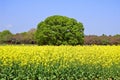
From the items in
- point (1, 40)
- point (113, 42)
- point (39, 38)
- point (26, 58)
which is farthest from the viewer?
point (1, 40)

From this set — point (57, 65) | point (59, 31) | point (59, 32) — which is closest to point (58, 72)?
point (57, 65)

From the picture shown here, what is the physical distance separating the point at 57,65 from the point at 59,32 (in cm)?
1232

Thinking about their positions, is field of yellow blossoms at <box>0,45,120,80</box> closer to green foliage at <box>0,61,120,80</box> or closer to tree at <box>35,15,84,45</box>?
green foliage at <box>0,61,120,80</box>

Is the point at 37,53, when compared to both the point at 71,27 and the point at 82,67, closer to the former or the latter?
the point at 82,67

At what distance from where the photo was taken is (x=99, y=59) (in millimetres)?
14453

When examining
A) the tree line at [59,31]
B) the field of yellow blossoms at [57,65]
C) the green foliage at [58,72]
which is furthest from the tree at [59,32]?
the green foliage at [58,72]

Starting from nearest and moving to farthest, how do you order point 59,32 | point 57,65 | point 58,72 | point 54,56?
point 58,72 → point 57,65 → point 54,56 → point 59,32

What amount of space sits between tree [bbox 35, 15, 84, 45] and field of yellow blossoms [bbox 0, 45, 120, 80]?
8.90 metres

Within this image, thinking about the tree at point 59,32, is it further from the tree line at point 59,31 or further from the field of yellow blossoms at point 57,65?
the field of yellow blossoms at point 57,65

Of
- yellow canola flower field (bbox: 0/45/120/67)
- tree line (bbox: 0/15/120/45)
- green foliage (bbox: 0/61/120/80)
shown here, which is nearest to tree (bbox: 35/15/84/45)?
tree line (bbox: 0/15/120/45)

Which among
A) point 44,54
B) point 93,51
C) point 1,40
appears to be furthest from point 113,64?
point 1,40

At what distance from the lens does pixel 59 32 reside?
24.6 metres

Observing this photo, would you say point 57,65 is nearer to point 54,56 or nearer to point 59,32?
point 54,56

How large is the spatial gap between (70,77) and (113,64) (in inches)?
106
